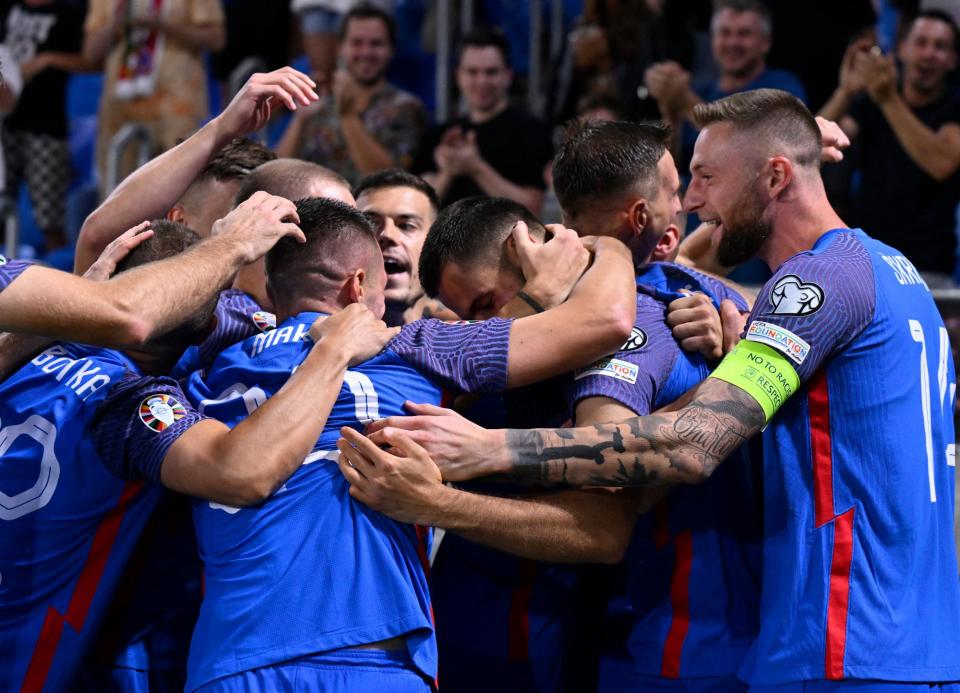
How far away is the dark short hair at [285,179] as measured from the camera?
4.35 m

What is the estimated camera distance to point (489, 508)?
3.34 m

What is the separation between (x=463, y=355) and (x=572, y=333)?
0.29m

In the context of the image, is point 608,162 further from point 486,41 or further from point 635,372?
point 486,41

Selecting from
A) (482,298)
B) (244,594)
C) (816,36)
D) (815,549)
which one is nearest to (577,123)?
(482,298)

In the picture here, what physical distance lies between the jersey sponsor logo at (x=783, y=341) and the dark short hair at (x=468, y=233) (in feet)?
2.73

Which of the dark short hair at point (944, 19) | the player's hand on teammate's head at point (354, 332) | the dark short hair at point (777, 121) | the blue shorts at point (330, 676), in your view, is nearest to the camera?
the blue shorts at point (330, 676)

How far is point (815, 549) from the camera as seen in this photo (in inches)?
127

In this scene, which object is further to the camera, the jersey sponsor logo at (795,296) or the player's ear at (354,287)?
the player's ear at (354,287)

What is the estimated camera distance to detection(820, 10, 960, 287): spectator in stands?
280 inches

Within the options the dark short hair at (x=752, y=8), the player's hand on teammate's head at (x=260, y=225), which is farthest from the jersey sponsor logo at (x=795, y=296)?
the dark short hair at (x=752, y=8)

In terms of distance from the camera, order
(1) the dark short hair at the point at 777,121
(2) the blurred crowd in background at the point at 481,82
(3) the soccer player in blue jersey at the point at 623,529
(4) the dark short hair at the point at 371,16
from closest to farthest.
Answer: (3) the soccer player in blue jersey at the point at 623,529 < (1) the dark short hair at the point at 777,121 < (2) the blurred crowd in background at the point at 481,82 < (4) the dark short hair at the point at 371,16

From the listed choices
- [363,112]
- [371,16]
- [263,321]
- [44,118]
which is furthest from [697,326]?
[44,118]

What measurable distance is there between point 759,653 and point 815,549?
0.31 m

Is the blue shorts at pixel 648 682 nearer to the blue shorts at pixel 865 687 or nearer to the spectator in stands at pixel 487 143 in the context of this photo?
the blue shorts at pixel 865 687
